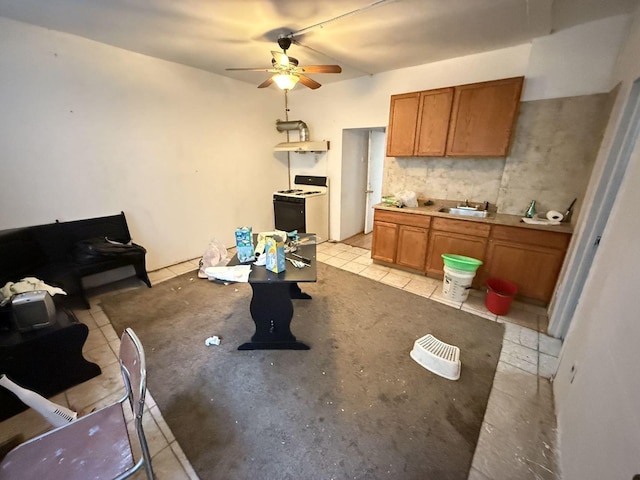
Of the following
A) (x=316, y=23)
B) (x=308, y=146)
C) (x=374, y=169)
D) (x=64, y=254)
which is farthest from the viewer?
Result: (x=374, y=169)

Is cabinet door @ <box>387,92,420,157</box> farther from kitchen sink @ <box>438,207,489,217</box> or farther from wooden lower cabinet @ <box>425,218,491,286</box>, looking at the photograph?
wooden lower cabinet @ <box>425,218,491,286</box>

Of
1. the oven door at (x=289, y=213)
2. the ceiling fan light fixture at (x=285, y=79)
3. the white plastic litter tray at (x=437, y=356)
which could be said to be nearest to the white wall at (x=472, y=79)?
the oven door at (x=289, y=213)

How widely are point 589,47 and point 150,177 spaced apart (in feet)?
16.6

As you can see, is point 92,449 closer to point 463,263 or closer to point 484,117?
point 463,263

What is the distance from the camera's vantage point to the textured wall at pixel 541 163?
97.7 inches

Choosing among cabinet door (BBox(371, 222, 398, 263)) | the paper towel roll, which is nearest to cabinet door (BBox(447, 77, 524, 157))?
the paper towel roll

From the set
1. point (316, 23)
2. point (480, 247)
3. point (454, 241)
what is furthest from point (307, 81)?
point (480, 247)

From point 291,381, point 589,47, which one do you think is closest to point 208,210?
point 291,381

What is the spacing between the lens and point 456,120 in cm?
294

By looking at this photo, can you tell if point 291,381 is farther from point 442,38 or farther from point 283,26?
point 442,38

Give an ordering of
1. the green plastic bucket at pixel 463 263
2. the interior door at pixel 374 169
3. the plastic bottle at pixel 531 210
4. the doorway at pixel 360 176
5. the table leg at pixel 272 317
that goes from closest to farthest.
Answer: the table leg at pixel 272 317 → the green plastic bucket at pixel 463 263 → the plastic bottle at pixel 531 210 → the doorway at pixel 360 176 → the interior door at pixel 374 169

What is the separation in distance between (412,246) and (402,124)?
1.65 meters

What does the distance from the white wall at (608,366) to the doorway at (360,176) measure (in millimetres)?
3245

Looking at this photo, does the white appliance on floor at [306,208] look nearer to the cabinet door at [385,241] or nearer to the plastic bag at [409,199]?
the cabinet door at [385,241]
